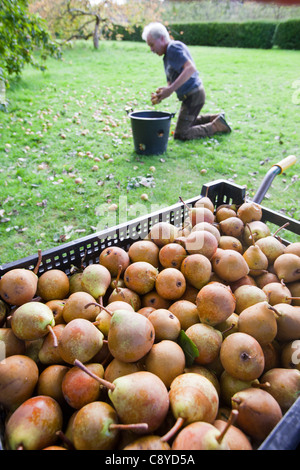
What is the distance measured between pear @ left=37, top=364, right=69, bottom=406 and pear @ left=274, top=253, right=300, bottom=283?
141cm

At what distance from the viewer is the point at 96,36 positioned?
1652 cm

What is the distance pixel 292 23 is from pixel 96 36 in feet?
37.2

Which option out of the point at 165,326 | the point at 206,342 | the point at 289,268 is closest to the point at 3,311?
the point at 165,326

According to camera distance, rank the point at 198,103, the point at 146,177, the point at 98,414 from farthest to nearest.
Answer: the point at 198,103 → the point at 146,177 → the point at 98,414

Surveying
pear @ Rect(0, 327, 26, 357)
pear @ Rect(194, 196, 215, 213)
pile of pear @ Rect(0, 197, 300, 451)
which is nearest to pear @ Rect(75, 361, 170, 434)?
pile of pear @ Rect(0, 197, 300, 451)

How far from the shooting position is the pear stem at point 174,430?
1147 millimetres

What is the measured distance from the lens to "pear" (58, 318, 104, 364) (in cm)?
151

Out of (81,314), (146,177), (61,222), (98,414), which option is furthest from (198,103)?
(98,414)

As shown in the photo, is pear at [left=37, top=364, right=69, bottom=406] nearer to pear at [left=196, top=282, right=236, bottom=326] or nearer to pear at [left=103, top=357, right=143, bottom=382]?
pear at [left=103, top=357, right=143, bottom=382]

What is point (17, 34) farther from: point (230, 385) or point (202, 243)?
point (230, 385)

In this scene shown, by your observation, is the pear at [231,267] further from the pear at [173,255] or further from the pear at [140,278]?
the pear at [140,278]

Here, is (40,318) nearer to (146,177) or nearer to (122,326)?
(122,326)

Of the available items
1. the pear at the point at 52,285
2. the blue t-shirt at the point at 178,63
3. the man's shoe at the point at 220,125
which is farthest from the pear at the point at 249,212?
the man's shoe at the point at 220,125

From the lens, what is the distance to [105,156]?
5609mm
